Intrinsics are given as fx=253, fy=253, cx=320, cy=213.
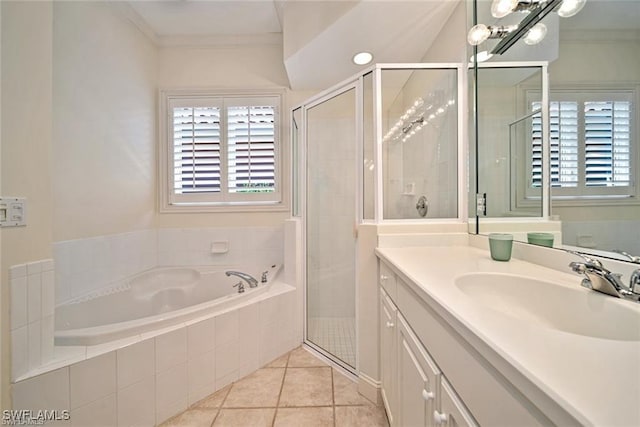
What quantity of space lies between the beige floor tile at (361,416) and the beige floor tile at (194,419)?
670mm

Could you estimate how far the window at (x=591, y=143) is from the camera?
71 cm

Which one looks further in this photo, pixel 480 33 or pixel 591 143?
pixel 480 33

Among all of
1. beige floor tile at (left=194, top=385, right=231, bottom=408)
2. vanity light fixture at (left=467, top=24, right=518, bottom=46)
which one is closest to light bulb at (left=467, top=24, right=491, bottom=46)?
vanity light fixture at (left=467, top=24, right=518, bottom=46)

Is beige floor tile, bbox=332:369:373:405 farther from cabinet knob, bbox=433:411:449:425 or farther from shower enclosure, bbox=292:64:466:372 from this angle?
cabinet knob, bbox=433:411:449:425

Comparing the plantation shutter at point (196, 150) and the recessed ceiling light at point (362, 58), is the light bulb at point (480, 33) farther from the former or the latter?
the plantation shutter at point (196, 150)

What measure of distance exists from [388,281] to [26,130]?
170 cm

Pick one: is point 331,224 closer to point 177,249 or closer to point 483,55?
point 483,55

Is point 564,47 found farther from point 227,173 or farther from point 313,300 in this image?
point 227,173

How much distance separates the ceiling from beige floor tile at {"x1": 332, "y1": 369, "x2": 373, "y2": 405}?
2.31 meters

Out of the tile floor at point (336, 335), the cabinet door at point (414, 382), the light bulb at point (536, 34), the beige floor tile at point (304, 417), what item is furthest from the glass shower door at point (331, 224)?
the light bulb at point (536, 34)

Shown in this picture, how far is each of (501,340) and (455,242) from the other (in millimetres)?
1096

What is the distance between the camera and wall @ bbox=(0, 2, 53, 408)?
3.28ft

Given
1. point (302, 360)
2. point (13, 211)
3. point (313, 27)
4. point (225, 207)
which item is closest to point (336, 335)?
point (302, 360)

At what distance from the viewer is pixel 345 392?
1516 millimetres
